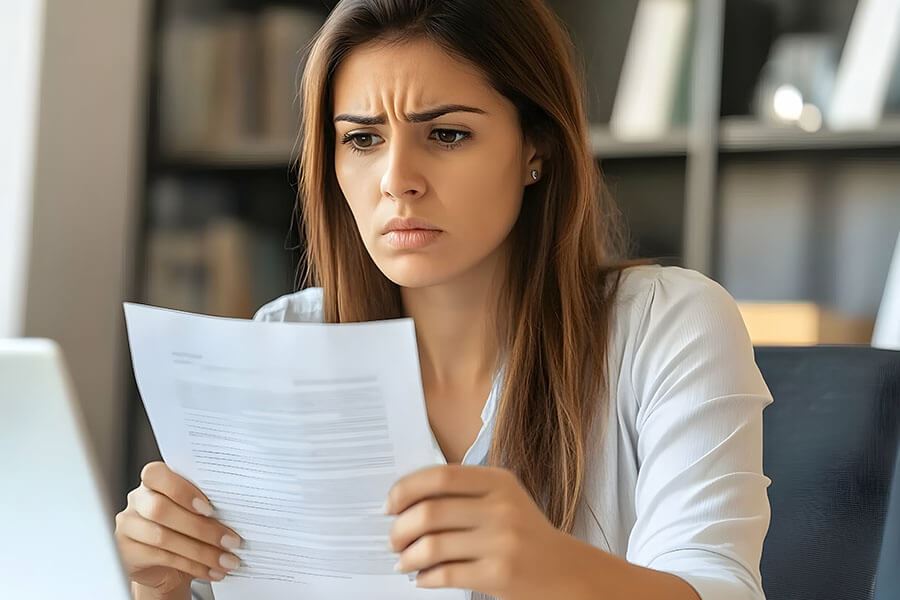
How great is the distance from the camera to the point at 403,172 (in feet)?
4.08

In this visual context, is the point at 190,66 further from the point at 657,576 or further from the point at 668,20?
the point at 657,576

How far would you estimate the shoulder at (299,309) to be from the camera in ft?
5.14

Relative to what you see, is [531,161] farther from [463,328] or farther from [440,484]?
[440,484]

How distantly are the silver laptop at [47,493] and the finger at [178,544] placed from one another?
23 centimetres

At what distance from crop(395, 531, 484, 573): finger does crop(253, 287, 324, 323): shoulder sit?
76 cm

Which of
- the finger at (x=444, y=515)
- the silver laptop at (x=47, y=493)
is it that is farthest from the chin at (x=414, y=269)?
the silver laptop at (x=47, y=493)

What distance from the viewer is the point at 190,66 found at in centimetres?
251

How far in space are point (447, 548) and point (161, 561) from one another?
335 millimetres

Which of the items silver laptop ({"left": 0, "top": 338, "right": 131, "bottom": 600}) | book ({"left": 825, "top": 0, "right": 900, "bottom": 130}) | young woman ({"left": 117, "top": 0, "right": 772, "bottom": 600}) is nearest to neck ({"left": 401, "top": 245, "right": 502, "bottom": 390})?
young woman ({"left": 117, "top": 0, "right": 772, "bottom": 600})

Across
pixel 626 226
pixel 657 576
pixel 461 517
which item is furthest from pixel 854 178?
pixel 461 517

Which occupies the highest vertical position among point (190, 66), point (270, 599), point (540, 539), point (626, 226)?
point (190, 66)

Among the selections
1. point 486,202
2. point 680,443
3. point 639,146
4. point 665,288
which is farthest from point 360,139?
point 639,146

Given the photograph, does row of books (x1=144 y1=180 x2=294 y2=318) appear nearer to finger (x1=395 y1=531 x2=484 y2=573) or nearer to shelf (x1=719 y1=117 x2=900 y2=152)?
shelf (x1=719 y1=117 x2=900 y2=152)

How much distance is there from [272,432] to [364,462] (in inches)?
2.8
